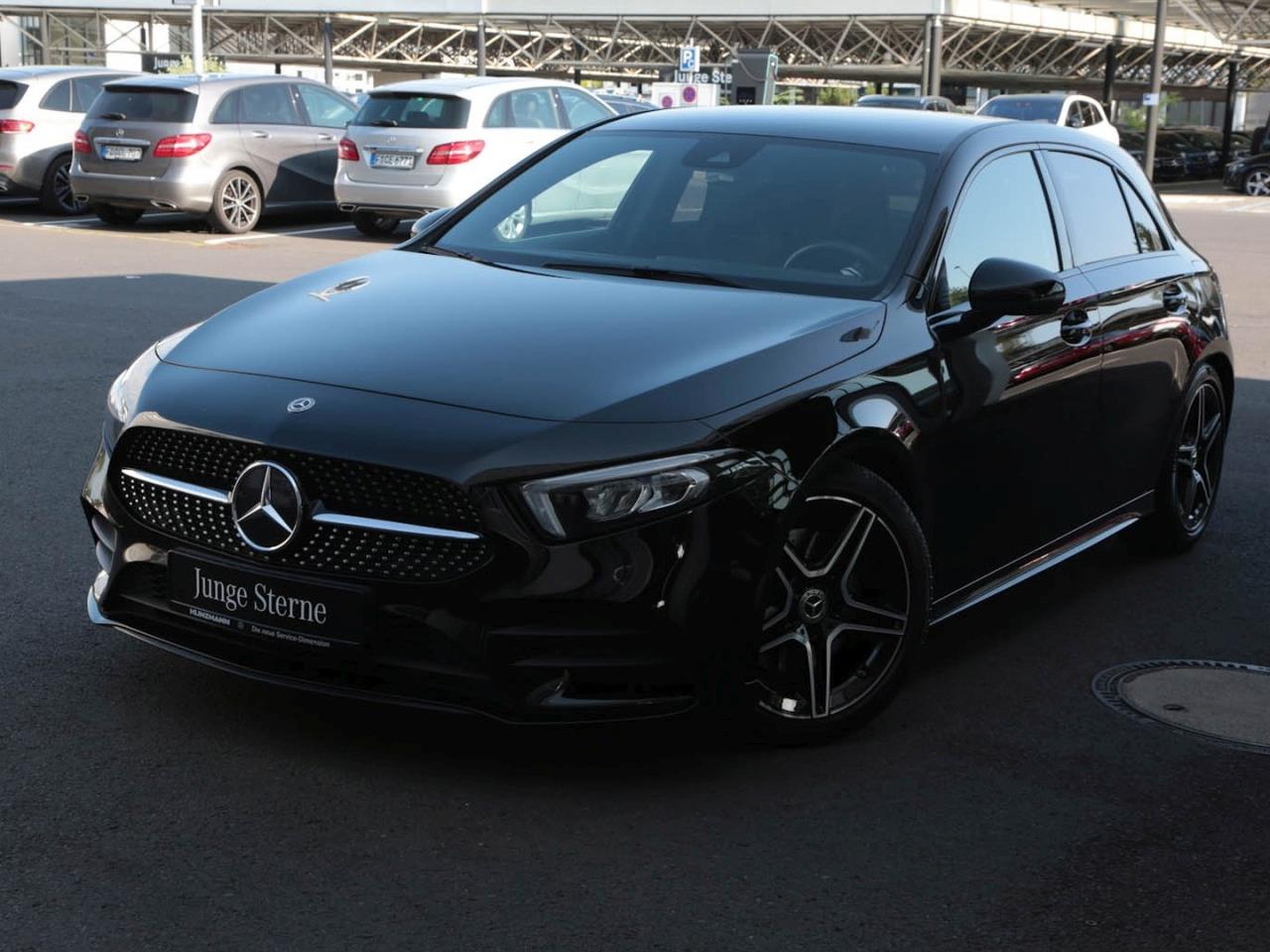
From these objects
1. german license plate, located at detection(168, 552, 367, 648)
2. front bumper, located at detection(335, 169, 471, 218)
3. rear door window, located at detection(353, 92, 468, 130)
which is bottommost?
german license plate, located at detection(168, 552, 367, 648)

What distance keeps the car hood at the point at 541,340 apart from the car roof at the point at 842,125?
2.94 ft

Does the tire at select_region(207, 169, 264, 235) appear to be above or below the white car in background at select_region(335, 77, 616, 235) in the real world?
below

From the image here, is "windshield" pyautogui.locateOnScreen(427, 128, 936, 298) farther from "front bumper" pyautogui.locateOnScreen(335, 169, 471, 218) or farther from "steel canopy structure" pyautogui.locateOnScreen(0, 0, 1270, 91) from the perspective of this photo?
"steel canopy structure" pyautogui.locateOnScreen(0, 0, 1270, 91)

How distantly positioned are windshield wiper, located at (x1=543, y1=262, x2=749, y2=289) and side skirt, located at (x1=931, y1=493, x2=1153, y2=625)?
1062 millimetres

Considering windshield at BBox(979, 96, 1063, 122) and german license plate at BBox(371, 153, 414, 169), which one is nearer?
german license plate at BBox(371, 153, 414, 169)

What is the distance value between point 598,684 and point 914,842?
0.77 meters

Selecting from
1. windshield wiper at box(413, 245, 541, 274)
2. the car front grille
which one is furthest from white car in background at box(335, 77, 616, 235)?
the car front grille

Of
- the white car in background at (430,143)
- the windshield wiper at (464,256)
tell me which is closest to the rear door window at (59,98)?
the white car in background at (430,143)

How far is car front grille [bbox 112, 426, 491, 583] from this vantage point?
393cm

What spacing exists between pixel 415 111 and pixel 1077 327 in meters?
13.8

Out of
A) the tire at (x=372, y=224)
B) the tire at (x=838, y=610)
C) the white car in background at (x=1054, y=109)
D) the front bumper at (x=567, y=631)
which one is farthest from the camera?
the white car in background at (x=1054, y=109)

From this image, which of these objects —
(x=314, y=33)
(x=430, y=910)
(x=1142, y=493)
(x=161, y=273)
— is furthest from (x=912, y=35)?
(x=430, y=910)

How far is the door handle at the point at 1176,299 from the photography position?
634 centimetres

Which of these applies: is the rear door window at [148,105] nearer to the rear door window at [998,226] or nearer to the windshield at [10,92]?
the windshield at [10,92]
